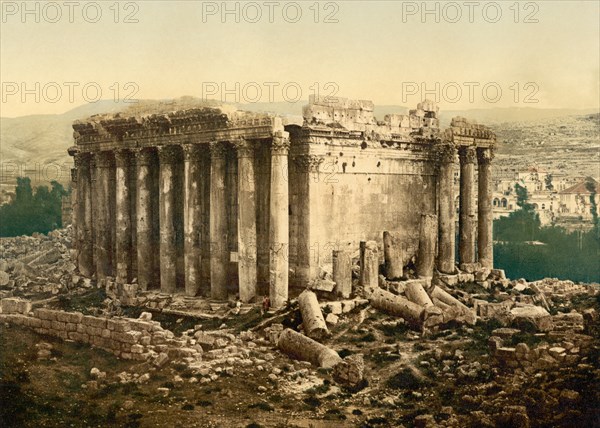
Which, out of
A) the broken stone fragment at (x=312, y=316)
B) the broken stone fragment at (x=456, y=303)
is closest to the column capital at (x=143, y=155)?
the broken stone fragment at (x=312, y=316)

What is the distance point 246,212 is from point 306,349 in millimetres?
7114

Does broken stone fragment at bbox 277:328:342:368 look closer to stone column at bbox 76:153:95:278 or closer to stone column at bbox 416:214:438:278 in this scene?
stone column at bbox 416:214:438:278

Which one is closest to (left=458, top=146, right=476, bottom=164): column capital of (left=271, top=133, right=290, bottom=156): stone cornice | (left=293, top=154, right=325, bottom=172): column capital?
(left=293, top=154, right=325, bottom=172): column capital

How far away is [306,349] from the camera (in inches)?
810

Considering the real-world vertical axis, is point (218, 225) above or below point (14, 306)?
above

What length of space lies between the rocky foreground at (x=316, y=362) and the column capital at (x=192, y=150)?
5.72 metres

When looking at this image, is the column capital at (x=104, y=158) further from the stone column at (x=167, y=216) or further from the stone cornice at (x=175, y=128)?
the stone column at (x=167, y=216)

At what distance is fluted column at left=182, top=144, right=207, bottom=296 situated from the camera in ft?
92.8

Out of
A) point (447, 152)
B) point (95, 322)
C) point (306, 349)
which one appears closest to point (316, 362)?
point (306, 349)

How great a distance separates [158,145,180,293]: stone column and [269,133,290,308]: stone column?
20.5 feet

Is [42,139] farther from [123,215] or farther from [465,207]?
[465,207]

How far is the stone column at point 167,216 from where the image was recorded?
29.6 m

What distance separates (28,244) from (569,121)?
34824 mm

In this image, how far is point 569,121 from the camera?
4075 centimetres
